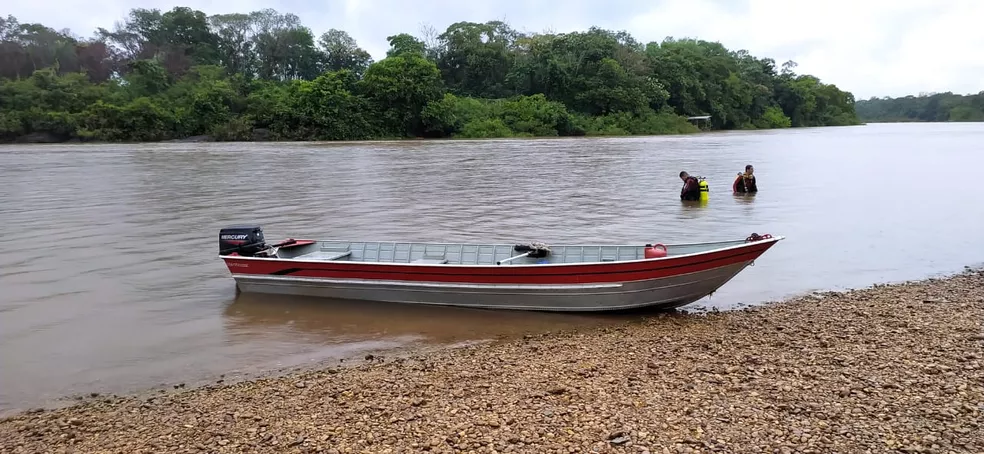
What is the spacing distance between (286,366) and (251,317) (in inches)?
86.4

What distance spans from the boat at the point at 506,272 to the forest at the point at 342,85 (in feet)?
168

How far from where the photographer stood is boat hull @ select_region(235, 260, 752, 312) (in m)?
8.55

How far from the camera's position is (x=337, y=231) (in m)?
15.8

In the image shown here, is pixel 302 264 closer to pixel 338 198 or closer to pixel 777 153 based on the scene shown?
pixel 338 198

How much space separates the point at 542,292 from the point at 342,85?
182 ft

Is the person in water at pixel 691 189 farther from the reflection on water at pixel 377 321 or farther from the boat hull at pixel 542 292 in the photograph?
the reflection on water at pixel 377 321

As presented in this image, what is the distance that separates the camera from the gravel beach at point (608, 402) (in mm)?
4902

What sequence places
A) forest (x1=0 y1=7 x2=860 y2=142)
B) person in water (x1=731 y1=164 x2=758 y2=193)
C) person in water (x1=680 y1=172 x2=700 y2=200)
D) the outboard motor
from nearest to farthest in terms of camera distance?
the outboard motor
person in water (x1=680 y1=172 x2=700 y2=200)
person in water (x1=731 y1=164 x2=758 y2=193)
forest (x1=0 y1=7 x2=860 y2=142)

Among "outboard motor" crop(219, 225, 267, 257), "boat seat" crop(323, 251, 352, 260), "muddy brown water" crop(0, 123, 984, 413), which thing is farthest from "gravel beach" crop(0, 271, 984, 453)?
"outboard motor" crop(219, 225, 267, 257)

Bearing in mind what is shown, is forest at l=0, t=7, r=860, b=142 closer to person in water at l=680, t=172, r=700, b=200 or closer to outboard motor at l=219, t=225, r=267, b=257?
person in water at l=680, t=172, r=700, b=200

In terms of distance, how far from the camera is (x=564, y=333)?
8.34 m

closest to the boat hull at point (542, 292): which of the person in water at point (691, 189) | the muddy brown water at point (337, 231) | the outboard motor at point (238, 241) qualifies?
the muddy brown water at point (337, 231)

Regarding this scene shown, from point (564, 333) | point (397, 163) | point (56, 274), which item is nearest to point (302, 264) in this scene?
point (564, 333)

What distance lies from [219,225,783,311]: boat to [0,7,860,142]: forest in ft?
168
